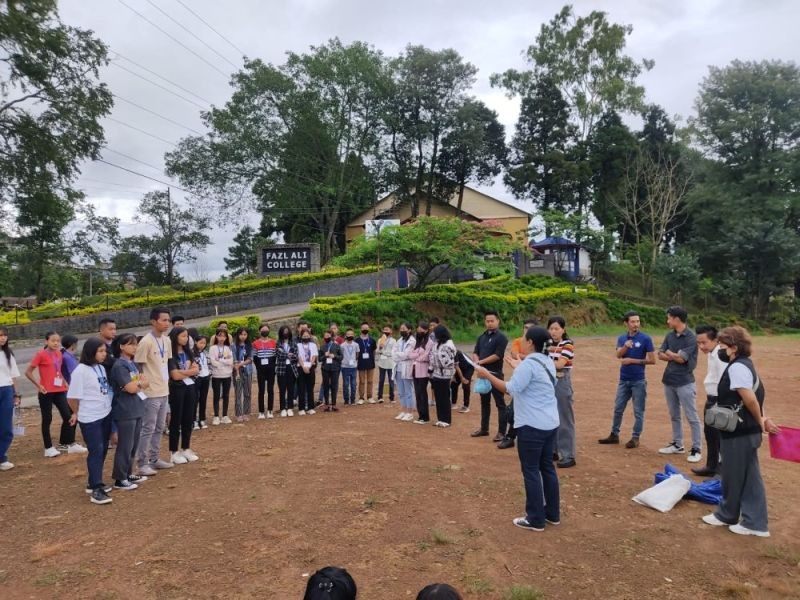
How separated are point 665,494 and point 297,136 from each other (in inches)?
1426

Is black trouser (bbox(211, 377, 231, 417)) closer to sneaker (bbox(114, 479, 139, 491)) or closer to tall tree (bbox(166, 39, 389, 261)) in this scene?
sneaker (bbox(114, 479, 139, 491))

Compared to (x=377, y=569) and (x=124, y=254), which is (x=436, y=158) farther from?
(x=377, y=569)

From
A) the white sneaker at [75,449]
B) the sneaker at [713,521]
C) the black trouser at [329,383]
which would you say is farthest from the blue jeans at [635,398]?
the white sneaker at [75,449]

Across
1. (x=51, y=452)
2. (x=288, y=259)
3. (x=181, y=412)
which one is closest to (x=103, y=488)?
(x=181, y=412)

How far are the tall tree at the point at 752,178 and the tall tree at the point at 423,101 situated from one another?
15.9 metres

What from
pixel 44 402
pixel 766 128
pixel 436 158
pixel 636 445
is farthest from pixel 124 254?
pixel 766 128

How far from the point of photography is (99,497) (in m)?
5.34

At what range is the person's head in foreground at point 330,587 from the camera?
2.28 meters

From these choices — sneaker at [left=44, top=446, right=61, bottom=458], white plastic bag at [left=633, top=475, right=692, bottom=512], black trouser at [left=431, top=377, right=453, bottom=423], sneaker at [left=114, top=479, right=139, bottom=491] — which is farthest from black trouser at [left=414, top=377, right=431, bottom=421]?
sneaker at [left=44, top=446, right=61, bottom=458]

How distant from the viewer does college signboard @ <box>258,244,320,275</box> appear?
26.7 meters

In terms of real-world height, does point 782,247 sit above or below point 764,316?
above

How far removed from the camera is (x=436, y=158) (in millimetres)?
38625

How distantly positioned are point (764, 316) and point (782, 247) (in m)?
4.71

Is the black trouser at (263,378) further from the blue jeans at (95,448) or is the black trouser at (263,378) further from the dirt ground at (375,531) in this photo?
Answer: the blue jeans at (95,448)
